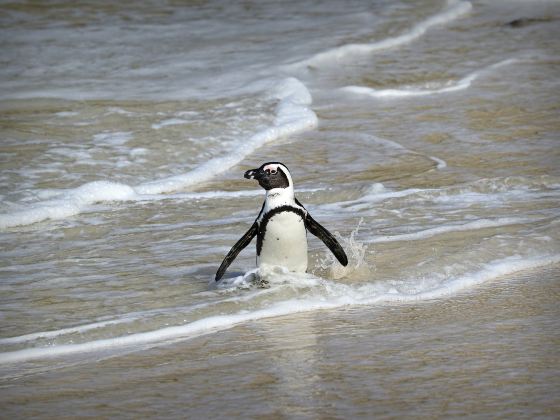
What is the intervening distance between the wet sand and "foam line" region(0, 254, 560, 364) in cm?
10

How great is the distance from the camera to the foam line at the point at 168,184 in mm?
7496

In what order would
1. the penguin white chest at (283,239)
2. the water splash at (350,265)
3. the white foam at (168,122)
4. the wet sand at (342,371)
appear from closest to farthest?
the wet sand at (342,371), the penguin white chest at (283,239), the water splash at (350,265), the white foam at (168,122)

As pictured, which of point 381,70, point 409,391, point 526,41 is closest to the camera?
point 409,391

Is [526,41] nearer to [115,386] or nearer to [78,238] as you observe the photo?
[78,238]

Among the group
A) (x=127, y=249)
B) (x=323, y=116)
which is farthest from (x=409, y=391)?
(x=323, y=116)

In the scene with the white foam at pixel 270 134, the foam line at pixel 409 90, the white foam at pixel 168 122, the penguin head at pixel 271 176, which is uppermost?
the penguin head at pixel 271 176

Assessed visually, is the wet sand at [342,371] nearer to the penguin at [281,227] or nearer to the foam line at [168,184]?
the penguin at [281,227]

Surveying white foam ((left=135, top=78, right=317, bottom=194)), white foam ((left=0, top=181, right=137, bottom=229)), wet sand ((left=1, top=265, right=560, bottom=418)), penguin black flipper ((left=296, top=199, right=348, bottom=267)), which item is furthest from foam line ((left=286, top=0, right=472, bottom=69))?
wet sand ((left=1, top=265, right=560, bottom=418))

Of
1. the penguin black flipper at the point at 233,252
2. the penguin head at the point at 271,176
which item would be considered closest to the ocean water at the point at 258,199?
the penguin black flipper at the point at 233,252

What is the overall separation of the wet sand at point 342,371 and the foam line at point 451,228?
1.28 m

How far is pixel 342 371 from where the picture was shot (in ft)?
13.3

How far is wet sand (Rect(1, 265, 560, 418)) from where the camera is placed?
3.66 m

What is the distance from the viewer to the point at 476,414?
11.5 feet

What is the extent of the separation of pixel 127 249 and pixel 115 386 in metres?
2.49
